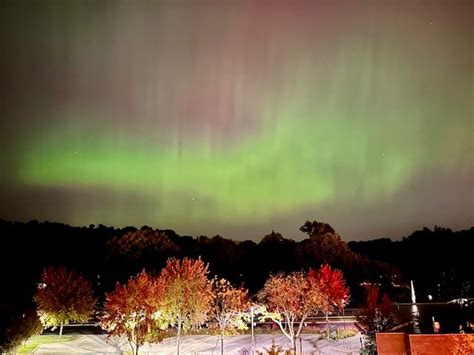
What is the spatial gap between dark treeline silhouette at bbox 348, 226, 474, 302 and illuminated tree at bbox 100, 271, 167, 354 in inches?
2054

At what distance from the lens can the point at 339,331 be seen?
45781 millimetres

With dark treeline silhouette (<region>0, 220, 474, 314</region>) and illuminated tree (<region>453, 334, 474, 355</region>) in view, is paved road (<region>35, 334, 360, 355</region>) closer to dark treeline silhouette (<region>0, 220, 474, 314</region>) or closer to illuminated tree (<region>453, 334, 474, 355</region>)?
illuminated tree (<region>453, 334, 474, 355</region>)

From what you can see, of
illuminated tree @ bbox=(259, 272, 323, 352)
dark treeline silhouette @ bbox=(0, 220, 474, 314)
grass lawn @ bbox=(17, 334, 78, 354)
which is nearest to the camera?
grass lawn @ bbox=(17, 334, 78, 354)

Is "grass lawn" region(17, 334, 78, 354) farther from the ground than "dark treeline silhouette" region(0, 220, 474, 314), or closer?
closer

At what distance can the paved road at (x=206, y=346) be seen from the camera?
129 ft

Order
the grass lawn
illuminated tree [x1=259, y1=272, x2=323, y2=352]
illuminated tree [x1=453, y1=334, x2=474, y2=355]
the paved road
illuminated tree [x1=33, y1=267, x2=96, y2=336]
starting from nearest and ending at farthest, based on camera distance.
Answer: illuminated tree [x1=453, y1=334, x2=474, y2=355], the paved road, the grass lawn, illuminated tree [x1=259, y1=272, x2=323, y2=352], illuminated tree [x1=33, y1=267, x2=96, y2=336]

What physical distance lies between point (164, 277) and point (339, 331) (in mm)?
17357

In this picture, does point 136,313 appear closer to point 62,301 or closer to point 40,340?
point 40,340

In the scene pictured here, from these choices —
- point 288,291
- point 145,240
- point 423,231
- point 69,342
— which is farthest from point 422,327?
point 423,231

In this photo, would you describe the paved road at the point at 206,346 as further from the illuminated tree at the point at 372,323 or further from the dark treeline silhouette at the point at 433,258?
the dark treeline silhouette at the point at 433,258

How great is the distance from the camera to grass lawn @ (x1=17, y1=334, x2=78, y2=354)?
40688 millimetres

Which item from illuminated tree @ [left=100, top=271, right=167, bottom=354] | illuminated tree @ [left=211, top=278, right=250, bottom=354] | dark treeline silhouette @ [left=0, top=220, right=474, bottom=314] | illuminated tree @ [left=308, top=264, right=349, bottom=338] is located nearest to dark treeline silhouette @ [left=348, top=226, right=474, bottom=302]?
dark treeline silhouette @ [left=0, top=220, right=474, bottom=314]

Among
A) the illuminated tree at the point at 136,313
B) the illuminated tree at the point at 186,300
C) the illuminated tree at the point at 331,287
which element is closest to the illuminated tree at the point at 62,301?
the illuminated tree at the point at 136,313

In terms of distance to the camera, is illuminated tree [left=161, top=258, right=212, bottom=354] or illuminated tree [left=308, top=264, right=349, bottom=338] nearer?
illuminated tree [left=161, top=258, right=212, bottom=354]
